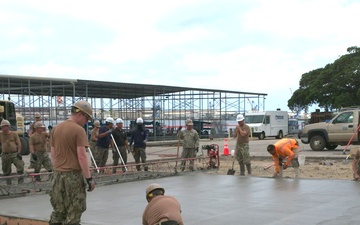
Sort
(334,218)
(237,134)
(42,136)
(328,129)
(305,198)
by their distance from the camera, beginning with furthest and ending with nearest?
(328,129), (237,134), (42,136), (305,198), (334,218)

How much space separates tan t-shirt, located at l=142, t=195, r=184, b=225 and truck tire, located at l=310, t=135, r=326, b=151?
64.7ft

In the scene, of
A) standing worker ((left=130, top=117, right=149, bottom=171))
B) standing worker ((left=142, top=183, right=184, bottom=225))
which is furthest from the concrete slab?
standing worker ((left=130, top=117, right=149, bottom=171))

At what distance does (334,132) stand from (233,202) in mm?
15400

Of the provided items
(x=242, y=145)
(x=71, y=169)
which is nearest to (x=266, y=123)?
(x=242, y=145)

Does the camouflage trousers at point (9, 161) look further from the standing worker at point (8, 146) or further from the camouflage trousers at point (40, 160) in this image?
the camouflage trousers at point (40, 160)

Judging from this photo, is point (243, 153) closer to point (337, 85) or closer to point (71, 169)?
point (71, 169)

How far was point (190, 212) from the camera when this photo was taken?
7730 mm

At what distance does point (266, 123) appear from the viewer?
41375 millimetres

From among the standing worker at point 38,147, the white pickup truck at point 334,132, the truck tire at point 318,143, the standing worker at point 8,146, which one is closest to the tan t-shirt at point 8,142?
the standing worker at point 8,146

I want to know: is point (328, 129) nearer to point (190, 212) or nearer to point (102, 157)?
point (102, 157)

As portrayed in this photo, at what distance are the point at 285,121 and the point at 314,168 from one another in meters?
28.3

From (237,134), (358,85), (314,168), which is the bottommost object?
(314,168)

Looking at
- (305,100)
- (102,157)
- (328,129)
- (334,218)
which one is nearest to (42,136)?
(102,157)

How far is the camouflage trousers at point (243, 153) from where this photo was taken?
509 inches
